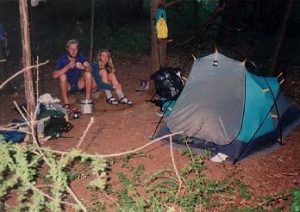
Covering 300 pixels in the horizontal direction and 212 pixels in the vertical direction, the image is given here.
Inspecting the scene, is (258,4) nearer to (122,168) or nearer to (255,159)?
(255,159)

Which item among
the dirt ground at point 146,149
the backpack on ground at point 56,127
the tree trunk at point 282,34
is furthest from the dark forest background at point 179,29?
the backpack on ground at point 56,127

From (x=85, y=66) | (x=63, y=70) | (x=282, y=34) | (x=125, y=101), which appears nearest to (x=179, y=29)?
(x=282, y=34)

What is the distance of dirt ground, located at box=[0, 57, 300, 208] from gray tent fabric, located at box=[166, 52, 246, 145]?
16.4 inches

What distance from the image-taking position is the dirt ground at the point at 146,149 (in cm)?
531

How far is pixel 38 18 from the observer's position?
17703 mm

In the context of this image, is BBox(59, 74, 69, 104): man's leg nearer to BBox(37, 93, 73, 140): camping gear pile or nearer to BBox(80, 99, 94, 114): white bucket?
BBox(80, 99, 94, 114): white bucket

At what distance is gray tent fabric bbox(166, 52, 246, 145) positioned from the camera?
5926mm

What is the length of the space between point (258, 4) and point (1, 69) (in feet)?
31.6

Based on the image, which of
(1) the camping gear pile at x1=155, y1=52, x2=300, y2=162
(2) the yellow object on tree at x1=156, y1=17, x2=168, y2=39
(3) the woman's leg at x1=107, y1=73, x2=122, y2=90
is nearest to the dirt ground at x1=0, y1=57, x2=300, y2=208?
(1) the camping gear pile at x1=155, y1=52, x2=300, y2=162

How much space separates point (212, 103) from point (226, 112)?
25 cm

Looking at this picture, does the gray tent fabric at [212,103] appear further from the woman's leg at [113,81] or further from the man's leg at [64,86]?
the man's leg at [64,86]

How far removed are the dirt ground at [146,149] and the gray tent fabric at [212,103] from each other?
0.42m

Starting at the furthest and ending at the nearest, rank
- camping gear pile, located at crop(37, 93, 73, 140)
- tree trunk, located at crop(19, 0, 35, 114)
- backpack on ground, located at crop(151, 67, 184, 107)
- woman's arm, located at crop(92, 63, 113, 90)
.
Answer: woman's arm, located at crop(92, 63, 113, 90), backpack on ground, located at crop(151, 67, 184, 107), camping gear pile, located at crop(37, 93, 73, 140), tree trunk, located at crop(19, 0, 35, 114)

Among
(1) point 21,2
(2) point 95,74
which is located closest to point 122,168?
(1) point 21,2
